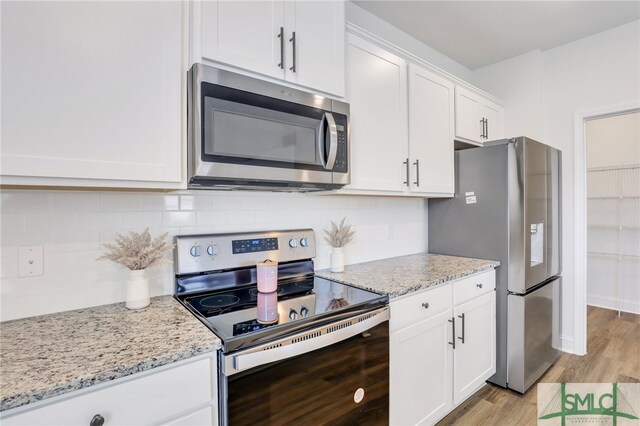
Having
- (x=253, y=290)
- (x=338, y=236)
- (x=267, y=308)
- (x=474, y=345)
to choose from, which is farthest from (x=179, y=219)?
(x=474, y=345)

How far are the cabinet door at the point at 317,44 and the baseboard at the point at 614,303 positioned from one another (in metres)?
4.34

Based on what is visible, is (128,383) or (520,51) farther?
(520,51)

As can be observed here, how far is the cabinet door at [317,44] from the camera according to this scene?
1459 millimetres

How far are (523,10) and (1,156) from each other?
2.97 m

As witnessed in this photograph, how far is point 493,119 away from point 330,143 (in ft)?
6.88

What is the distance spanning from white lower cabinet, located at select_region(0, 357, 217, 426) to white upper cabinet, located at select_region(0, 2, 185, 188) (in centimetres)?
61

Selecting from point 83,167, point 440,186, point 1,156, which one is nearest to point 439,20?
point 440,186

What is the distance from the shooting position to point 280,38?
1.42 m

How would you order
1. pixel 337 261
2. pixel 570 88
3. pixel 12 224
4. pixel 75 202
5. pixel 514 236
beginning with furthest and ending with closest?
pixel 570 88 → pixel 514 236 → pixel 337 261 → pixel 75 202 → pixel 12 224

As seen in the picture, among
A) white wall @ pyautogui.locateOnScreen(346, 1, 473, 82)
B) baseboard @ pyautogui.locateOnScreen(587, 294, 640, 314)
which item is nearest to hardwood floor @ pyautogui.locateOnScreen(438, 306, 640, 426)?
baseboard @ pyautogui.locateOnScreen(587, 294, 640, 314)

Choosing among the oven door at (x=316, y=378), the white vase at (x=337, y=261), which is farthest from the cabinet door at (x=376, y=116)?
the oven door at (x=316, y=378)

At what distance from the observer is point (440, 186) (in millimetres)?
2311

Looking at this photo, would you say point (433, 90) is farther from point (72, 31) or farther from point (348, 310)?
point (72, 31)

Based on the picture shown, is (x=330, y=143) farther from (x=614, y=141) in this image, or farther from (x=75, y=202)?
(x=614, y=141)
